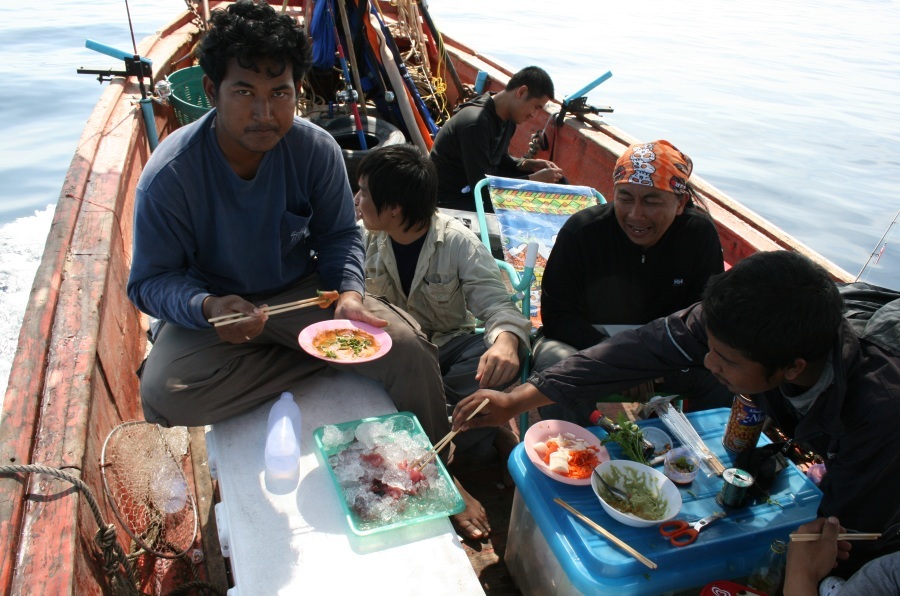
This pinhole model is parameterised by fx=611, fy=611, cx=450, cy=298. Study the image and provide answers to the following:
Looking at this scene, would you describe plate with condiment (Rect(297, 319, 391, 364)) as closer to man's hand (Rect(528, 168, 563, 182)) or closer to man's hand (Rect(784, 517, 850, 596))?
man's hand (Rect(784, 517, 850, 596))

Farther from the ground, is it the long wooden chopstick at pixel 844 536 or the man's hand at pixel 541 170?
the man's hand at pixel 541 170

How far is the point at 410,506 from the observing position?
1.78m

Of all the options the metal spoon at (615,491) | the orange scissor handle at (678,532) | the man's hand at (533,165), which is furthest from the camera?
the man's hand at (533,165)

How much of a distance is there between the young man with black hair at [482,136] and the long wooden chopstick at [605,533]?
9.37ft

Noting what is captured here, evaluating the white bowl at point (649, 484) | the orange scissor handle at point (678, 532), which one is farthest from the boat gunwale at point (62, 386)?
the orange scissor handle at point (678, 532)

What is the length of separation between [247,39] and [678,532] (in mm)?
1985

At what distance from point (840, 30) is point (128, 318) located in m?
18.3

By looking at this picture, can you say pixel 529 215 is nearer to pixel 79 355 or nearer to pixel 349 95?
pixel 349 95

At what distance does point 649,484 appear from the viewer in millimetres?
1858

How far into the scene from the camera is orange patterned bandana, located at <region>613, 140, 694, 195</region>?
2523 millimetres

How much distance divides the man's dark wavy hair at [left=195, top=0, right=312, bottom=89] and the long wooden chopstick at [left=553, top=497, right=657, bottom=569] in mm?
1656

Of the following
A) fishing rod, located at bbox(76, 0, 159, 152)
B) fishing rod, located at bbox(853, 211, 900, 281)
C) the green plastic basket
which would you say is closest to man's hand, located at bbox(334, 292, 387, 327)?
fishing rod, located at bbox(76, 0, 159, 152)

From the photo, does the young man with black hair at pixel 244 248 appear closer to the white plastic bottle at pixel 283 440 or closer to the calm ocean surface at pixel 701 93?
the white plastic bottle at pixel 283 440

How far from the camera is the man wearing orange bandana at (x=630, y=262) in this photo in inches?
101
